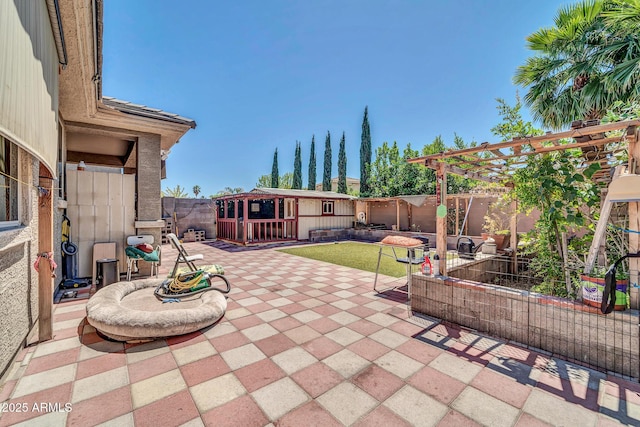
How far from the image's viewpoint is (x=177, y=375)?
2271 millimetres

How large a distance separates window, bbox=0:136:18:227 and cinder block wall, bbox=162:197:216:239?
11056mm

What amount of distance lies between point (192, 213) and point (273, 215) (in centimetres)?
436

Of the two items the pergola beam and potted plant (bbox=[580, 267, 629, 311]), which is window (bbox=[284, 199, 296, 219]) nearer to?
the pergola beam

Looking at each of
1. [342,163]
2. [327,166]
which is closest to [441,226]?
[342,163]

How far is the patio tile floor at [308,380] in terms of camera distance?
1.81 metres

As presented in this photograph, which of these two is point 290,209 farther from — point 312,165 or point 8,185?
point 312,165

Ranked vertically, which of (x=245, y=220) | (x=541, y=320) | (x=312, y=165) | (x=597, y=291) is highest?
(x=312, y=165)

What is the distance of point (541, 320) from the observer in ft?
9.21

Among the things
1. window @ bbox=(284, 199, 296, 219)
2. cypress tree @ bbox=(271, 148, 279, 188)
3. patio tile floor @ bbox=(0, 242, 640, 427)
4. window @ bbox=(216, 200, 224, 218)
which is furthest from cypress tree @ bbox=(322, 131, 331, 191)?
patio tile floor @ bbox=(0, 242, 640, 427)

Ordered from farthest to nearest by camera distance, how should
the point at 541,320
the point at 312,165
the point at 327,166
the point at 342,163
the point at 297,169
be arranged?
the point at 297,169 < the point at 312,165 < the point at 327,166 < the point at 342,163 < the point at 541,320

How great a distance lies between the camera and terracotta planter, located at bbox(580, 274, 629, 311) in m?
2.45

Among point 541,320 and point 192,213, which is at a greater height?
point 192,213

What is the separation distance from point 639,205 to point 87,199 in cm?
824

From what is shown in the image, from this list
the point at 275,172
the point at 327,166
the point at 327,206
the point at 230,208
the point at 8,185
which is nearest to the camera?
the point at 8,185
